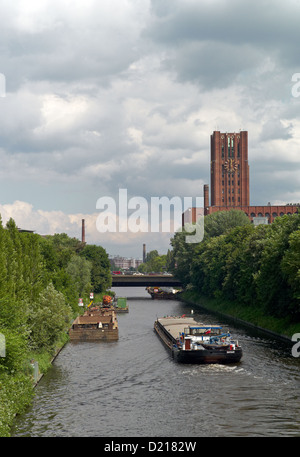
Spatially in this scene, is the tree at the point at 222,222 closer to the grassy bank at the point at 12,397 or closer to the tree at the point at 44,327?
the tree at the point at 44,327

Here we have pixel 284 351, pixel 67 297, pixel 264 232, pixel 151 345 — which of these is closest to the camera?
pixel 284 351

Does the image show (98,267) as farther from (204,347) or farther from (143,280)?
(204,347)

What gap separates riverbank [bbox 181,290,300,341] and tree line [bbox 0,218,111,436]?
28778mm

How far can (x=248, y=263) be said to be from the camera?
96375mm

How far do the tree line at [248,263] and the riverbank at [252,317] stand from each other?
49.4 inches

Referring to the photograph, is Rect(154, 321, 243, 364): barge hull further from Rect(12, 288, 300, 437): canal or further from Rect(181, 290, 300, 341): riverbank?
Rect(181, 290, 300, 341): riverbank

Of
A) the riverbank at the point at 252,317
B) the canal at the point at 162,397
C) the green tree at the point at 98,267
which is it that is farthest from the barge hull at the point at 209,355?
the green tree at the point at 98,267

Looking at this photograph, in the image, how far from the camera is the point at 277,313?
75.7 m

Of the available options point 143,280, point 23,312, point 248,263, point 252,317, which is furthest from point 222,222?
point 23,312

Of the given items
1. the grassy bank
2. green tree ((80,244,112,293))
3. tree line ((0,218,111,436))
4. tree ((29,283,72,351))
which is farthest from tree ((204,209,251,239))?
the grassy bank

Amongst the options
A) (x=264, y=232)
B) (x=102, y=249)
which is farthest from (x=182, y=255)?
(x=264, y=232)

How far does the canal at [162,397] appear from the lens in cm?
3484
